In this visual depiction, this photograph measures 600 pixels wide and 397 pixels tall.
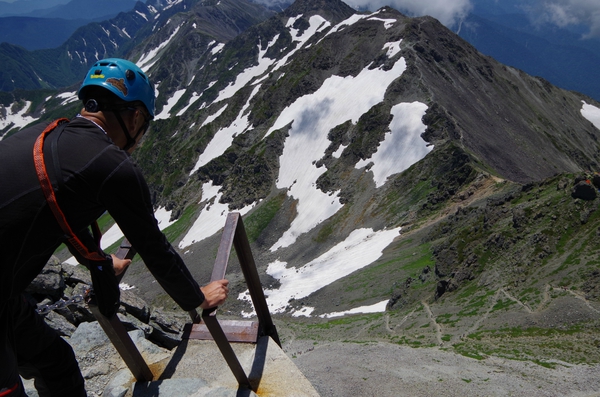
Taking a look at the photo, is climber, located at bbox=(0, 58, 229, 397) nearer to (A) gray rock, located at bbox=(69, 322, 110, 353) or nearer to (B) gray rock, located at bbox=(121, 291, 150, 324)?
(A) gray rock, located at bbox=(69, 322, 110, 353)

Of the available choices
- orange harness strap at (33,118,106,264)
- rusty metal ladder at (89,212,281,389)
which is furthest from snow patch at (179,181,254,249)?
orange harness strap at (33,118,106,264)

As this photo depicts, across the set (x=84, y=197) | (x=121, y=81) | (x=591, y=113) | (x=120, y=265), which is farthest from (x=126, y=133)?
(x=591, y=113)

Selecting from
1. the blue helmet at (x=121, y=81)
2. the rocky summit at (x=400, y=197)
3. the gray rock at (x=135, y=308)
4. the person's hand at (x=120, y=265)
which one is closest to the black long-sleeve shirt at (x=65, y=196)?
the blue helmet at (x=121, y=81)

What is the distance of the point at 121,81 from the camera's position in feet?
15.4

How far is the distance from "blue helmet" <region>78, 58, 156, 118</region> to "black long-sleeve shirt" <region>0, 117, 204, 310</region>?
23.9 inches

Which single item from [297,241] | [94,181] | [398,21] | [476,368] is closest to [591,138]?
[398,21]

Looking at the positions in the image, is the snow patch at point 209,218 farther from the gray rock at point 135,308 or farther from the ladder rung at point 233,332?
the ladder rung at point 233,332

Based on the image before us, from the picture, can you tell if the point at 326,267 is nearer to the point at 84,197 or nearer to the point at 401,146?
the point at 401,146

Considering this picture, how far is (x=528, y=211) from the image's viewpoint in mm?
45219

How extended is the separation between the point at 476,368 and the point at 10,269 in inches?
959

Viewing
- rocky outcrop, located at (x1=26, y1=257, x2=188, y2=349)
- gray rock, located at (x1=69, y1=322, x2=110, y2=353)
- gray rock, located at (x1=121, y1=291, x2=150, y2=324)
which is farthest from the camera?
gray rock, located at (x1=121, y1=291, x2=150, y2=324)

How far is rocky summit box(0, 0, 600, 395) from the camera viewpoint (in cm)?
3478

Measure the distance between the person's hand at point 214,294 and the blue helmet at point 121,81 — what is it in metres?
2.50

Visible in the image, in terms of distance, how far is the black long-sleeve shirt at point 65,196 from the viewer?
367 cm
